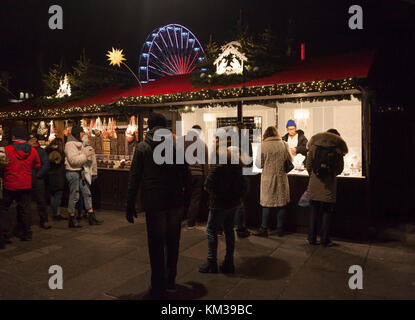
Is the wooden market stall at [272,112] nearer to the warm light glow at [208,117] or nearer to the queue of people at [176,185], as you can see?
the warm light glow at [208,117]

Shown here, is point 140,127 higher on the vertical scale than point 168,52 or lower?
lower

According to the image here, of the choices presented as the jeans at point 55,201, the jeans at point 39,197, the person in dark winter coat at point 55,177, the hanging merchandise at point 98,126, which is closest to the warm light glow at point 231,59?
the hanging merchandise at point 98,126

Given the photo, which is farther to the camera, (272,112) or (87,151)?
(272,112)

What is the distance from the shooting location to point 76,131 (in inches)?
287

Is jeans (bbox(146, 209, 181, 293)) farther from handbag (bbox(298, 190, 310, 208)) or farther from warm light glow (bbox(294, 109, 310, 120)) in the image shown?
warm light glow (bbox(294, 109, 310, 120))

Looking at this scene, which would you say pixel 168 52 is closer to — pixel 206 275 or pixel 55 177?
pixel 55 177

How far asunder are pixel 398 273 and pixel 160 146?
3.73 m

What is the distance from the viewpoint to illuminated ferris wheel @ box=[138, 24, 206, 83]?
12.6m

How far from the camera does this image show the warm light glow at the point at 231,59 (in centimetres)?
746

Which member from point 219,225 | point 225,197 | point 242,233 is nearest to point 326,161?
point 242,233

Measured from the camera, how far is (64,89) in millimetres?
11617

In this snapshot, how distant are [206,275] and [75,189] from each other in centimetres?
418
